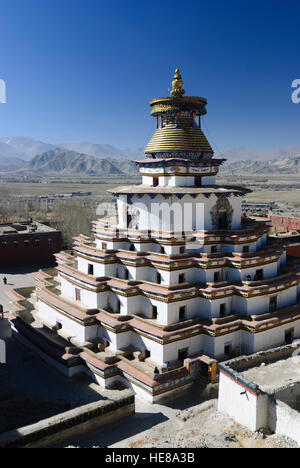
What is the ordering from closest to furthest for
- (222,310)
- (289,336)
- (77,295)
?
1. (222,310)
2. (289,336)
3. (77,295)

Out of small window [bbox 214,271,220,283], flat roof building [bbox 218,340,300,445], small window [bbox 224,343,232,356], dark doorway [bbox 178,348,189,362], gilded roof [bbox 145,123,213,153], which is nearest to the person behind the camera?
flat roof building [bbox 218,340,300,445]

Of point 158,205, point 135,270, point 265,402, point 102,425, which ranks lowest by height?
point 102,425

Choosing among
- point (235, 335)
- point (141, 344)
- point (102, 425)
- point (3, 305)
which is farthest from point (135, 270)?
point (3, 305)

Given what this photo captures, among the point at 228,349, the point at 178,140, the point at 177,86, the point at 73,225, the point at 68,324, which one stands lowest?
the point at 228,349

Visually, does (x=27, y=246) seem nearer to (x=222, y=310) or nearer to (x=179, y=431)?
(x=222, y=310)

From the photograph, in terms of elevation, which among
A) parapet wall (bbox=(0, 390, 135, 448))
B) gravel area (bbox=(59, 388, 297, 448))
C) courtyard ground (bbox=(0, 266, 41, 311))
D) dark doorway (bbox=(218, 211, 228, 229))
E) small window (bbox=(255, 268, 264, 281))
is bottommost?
gravel area (bbox=(59, 388, 297, 448))

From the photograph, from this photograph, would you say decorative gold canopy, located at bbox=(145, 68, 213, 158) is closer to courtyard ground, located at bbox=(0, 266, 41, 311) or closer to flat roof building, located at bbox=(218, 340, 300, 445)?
flat roof building, located at bbox=(218, 340, 300, 445)

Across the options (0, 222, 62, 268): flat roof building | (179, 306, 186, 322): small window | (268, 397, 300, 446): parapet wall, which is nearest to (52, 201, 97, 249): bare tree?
(0, 222, 62, 268): flat roof building

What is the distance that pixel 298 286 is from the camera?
72.4 feet

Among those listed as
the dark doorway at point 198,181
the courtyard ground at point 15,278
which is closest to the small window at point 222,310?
the dark doorway at point 198,181

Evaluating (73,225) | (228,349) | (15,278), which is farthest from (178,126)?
(73,225)

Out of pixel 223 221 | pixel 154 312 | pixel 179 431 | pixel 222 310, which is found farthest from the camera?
pixel 223 221

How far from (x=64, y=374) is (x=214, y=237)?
10.1 metres

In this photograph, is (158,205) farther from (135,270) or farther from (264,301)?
(264,301)
